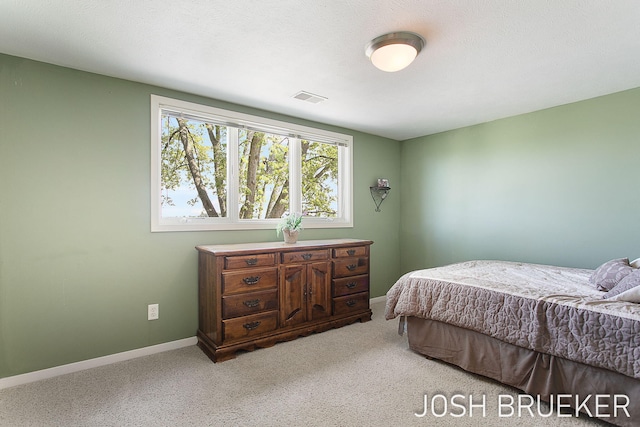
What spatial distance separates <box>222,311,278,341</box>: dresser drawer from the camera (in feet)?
8.58

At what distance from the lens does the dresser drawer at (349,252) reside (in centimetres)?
337

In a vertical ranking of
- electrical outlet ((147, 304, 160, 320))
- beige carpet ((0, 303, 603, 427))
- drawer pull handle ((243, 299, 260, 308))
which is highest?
drawer pull handle ((243, 299, 260, 308))

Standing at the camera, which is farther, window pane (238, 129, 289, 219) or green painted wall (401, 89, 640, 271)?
window pane (238, 129, 289, 219)

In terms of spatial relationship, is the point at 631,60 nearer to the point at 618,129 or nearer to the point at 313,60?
the point at 618,129

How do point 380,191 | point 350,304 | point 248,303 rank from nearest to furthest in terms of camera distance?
point 248,303 < point 350,304 < point 380,191

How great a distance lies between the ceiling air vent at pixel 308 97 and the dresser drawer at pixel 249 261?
1.53 meters

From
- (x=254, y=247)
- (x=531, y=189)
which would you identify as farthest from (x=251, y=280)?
(x=531, y=189)

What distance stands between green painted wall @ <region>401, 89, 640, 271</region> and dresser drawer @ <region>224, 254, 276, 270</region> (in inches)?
100

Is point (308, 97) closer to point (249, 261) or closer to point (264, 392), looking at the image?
point (249, 261)

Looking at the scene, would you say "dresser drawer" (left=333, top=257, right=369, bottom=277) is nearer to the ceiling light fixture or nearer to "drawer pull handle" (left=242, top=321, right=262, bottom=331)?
"drawer pull handle" (left=242, top=321, right=262, bottom=331)

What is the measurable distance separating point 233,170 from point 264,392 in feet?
6.73

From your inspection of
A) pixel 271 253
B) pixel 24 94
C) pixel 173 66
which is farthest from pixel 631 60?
pixel 24 94

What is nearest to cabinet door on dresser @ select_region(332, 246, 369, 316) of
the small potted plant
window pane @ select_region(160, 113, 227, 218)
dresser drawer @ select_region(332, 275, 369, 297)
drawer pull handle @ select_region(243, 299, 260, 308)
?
dresser drawer @ select_region(332, 275, 369, 297)

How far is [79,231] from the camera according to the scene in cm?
247
